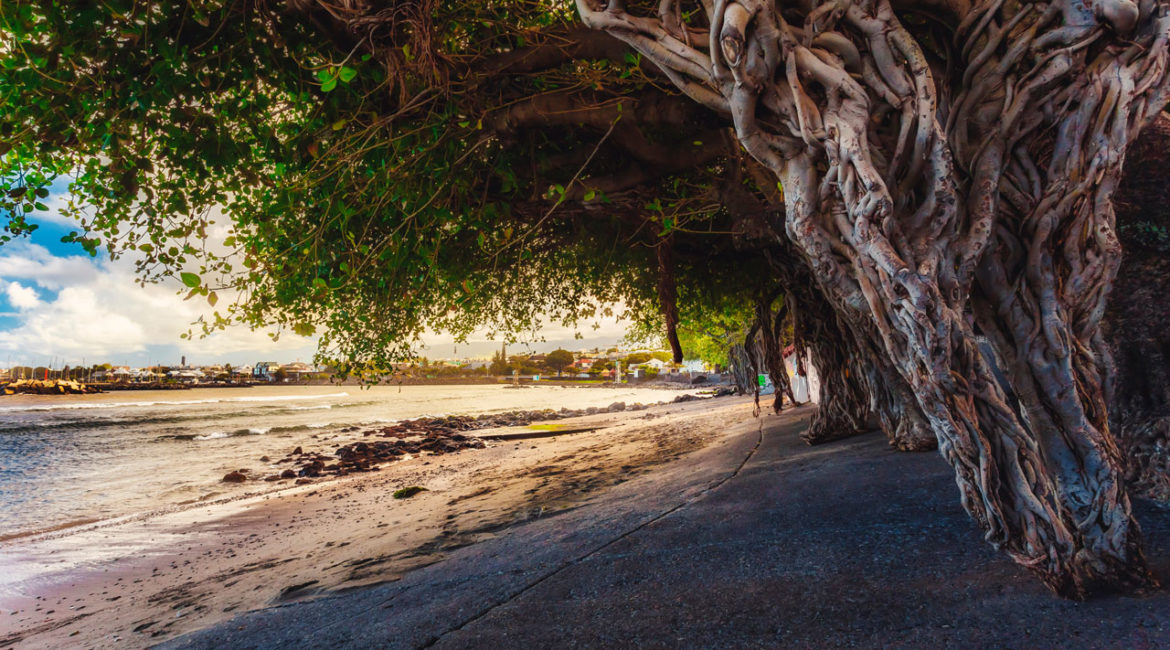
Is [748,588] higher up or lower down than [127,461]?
higher up

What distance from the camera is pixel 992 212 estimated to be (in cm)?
254

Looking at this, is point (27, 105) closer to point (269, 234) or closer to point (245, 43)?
point (245, 43)

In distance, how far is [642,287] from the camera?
11.5 meters

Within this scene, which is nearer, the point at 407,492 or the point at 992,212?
the point at 992,212

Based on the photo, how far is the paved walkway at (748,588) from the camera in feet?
7.39

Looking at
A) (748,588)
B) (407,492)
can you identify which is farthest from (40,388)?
(748,588)

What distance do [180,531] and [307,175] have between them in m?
7.03

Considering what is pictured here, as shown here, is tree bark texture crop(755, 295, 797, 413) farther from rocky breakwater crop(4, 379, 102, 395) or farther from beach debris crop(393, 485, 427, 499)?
rocky breakwater crop(4, 379, 102, 395)

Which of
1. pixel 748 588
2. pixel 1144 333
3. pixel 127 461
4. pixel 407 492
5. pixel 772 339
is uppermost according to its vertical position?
pixel 772 339

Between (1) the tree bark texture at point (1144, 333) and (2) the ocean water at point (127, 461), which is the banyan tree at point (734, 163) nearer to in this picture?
(1) the tree bark texture at point (1144, 333)

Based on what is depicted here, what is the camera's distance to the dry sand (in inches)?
185

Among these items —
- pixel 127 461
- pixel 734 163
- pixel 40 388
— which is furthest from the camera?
pixel 40 388

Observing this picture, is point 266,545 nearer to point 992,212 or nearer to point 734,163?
point 734,163

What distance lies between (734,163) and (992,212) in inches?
175
